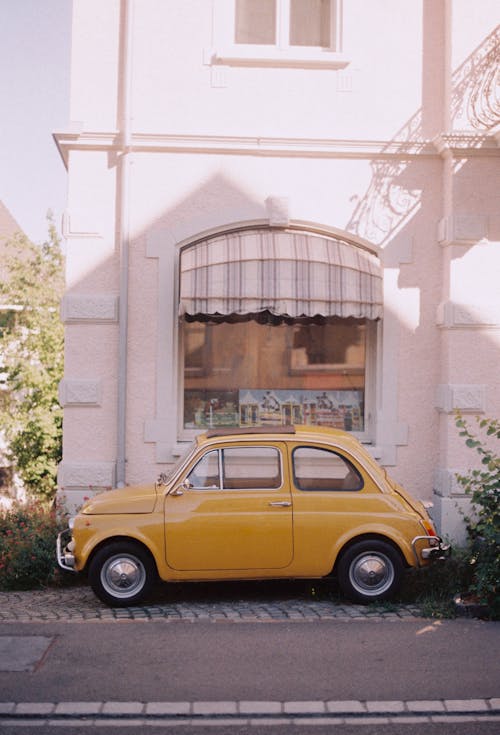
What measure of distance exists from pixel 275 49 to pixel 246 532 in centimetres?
607

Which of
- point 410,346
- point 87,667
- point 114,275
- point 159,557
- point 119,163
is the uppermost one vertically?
point 119,163

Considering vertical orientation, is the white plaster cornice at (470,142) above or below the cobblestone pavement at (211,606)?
above

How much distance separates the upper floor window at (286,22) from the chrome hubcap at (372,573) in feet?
21.1

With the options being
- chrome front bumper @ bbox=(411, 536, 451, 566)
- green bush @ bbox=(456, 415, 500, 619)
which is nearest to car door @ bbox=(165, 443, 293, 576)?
chrome front bumper @ bbox=(411, 536, 451, 566)

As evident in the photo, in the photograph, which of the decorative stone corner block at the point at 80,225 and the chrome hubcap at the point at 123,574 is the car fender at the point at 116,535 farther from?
the decorative stone corner block at the point at 80,225

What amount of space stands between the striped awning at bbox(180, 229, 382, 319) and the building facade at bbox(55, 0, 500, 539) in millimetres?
33

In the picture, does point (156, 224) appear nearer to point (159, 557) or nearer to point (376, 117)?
point (376, 117)

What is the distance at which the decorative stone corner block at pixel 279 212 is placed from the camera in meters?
10.4

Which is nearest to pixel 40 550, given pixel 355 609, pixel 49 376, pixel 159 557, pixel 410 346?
pixel 159 557

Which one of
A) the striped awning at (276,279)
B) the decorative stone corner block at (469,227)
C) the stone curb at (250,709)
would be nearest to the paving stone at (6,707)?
the stone curb at (250,709)

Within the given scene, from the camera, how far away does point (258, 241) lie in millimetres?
10195

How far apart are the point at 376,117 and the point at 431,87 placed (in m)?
0.77

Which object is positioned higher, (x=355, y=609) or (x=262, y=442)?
(x=262, y=442)

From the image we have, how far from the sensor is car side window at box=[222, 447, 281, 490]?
8.01 m
